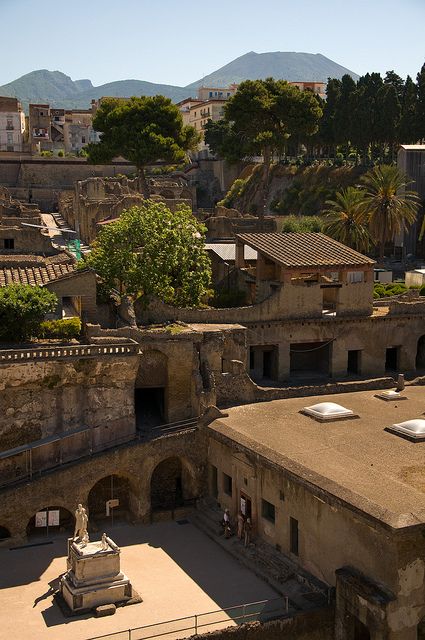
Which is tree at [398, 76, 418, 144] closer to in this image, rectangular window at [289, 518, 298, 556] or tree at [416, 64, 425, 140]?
tree at [416, 64, 425, 140]

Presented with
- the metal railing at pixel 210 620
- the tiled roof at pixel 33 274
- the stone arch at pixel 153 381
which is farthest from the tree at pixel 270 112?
the metal railing at pixel 210 620

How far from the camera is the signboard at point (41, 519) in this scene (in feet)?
103

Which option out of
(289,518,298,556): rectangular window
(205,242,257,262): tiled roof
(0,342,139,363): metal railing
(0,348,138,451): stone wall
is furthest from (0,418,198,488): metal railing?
(205,242,257,262): tiled roof

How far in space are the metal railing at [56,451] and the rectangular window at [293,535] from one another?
6.94 m

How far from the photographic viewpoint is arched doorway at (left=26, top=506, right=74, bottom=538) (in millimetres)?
31578

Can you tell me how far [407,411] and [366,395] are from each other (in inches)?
118

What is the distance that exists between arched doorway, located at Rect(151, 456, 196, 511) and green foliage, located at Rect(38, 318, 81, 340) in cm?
630

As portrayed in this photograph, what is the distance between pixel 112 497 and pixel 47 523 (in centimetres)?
285

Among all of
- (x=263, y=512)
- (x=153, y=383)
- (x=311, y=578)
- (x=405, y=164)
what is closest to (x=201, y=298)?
(x=153, y=383)

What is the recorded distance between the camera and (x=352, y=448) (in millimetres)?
29422

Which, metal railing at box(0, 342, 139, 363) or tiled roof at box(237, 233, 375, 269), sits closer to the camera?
metal railing at box(0, 342, 139, 363)

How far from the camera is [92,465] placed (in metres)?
31.8

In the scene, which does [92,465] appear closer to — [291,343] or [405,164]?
[291,343]

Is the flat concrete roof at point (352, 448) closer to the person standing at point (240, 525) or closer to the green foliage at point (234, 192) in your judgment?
the person standing at point (240, 525)
